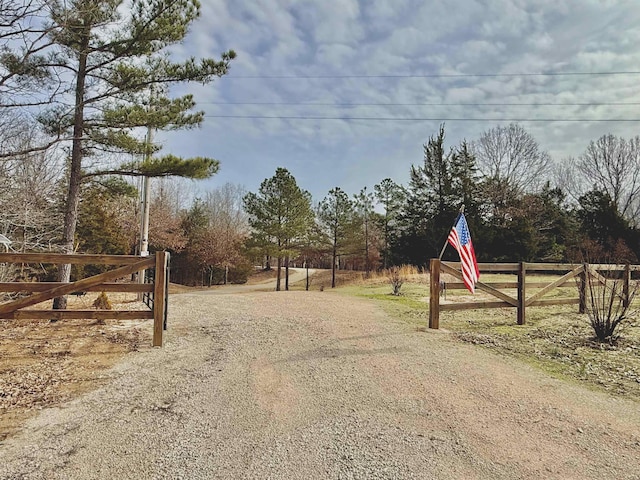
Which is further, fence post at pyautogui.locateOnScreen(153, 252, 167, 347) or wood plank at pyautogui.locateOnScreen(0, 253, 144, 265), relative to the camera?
fence post at pyautogui.locateOnScreen(153, 252, 167, 347)

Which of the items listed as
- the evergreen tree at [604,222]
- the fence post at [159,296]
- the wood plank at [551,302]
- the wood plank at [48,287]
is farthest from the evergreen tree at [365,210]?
the wood plank at [48,287]

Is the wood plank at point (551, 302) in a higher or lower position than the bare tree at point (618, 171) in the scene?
lower

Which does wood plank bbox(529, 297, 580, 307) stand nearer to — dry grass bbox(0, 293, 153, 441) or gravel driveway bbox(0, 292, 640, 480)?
gravel driveway bbox(0, 292, 640, 480)

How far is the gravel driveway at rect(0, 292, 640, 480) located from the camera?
8.44 ft

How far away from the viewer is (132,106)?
27.8ft

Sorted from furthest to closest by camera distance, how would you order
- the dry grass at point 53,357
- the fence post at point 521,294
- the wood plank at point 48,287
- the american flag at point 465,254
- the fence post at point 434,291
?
the fence post at point 521,294 < the fence post at point 434,291 < the american flag at point 465,254 < the wood plank at point 48,287 < the dry grass at point 53,357

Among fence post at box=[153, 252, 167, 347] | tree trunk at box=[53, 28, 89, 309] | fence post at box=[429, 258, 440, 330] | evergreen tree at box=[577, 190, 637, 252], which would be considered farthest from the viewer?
evergreen tree at box=[577, 190, 637, 252]

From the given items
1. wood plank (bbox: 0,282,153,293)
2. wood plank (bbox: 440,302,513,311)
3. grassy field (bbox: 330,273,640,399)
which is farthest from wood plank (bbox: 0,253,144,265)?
grassy field (bbox: 330,273,640,399)

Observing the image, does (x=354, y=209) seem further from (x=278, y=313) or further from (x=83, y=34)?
(x=83, y=34)

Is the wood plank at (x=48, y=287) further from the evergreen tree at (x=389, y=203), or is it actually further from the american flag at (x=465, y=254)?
the evergreen tree at (x=389, y=203)

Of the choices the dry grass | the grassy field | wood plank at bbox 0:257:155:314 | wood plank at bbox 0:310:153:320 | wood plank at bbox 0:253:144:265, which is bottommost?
the dry grass

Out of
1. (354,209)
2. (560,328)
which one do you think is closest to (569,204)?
(354,209)

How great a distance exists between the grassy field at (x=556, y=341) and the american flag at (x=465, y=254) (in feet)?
3.13

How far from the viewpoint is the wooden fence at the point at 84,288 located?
504 cm
